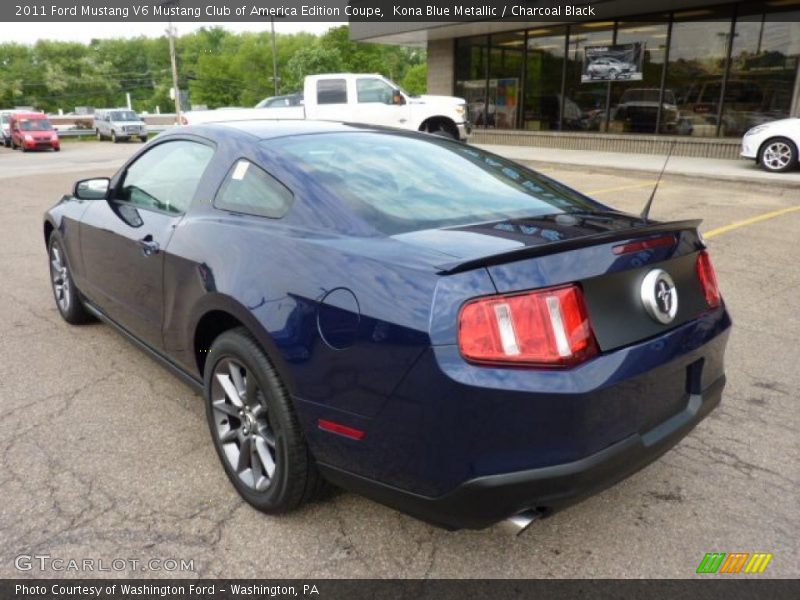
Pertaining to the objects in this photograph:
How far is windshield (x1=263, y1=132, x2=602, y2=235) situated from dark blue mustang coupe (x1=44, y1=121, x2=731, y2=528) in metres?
0.01

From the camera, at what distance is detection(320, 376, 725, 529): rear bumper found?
73.8 inches

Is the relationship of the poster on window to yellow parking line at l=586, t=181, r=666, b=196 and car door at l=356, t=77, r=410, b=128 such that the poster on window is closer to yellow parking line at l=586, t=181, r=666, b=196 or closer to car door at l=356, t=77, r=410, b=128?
car door at l=356, t=77, r=410, b=128

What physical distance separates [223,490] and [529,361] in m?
1.58

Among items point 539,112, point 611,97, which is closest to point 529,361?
point 611,97

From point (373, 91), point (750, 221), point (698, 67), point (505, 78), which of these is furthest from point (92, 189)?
point (505, 78)

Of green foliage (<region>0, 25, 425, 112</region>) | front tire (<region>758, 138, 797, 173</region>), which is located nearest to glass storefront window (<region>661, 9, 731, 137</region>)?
front tire (<region>758, 138, 797, 173</region>)

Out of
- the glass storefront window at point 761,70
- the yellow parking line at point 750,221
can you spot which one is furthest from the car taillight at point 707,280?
the glass storefront window at point 761,70

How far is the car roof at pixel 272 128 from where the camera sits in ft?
9.82

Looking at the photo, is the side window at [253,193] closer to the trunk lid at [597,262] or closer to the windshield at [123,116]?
the trunk lid at [597,262]

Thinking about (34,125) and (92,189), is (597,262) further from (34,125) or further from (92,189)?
(34,125)

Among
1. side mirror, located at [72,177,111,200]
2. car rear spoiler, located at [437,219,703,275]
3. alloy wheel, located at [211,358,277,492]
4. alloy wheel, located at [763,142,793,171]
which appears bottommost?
alloy wheel, located at [211,358,277,492]

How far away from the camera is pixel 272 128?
3.11 meters

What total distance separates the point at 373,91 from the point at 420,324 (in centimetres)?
1497
